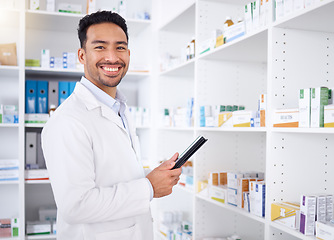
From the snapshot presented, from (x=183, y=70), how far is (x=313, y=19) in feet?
4.65

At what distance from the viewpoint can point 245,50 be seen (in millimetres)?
2115

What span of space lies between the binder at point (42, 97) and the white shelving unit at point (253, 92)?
964mm

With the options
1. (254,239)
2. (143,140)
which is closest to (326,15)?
(254,239)

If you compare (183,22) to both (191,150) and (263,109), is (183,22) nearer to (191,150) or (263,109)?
(263,109)

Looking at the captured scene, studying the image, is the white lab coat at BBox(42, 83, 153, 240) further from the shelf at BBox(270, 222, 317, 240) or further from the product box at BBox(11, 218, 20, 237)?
the product box at BBox(11, 218, 20, 237)

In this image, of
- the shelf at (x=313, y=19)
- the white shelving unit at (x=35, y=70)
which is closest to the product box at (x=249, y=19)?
the shelf at (x=313, y=19)

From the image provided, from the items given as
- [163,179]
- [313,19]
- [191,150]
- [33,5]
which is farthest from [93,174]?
[33,5]

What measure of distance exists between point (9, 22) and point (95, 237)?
2.40m

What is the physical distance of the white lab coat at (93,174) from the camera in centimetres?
130

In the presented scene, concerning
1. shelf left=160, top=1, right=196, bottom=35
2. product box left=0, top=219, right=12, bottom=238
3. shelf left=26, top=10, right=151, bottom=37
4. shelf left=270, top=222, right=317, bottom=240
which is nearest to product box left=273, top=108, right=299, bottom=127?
shelf left=270, top=222, right=317, bottom=240

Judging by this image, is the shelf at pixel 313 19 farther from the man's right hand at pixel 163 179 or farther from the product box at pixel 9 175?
the product box at pixel 9 175

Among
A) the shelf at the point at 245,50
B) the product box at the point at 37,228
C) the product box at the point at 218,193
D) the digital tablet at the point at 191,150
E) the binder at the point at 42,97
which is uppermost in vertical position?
the shelf at the point at 245,50

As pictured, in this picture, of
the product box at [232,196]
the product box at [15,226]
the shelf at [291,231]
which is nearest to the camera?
the shelf at [291,231]

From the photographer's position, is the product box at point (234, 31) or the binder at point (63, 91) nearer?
the product box at point (234, 31)
